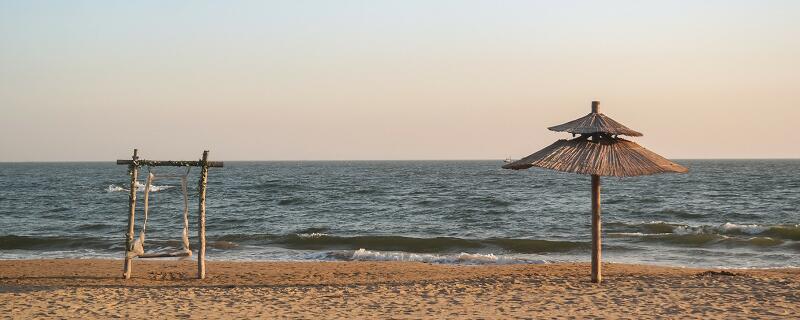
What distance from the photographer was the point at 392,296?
11.8 meters

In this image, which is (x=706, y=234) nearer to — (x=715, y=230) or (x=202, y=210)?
(x=715, y=230)

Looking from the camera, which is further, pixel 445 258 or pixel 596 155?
pixel 445 258

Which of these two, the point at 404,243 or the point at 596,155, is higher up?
the point at 596,155

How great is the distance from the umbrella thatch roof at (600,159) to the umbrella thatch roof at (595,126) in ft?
1.14

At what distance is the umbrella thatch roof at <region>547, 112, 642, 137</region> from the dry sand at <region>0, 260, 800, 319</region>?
2574mm

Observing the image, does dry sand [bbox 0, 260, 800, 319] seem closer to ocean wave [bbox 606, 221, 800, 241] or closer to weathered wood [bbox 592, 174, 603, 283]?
weathered wood [bbox 592, 174, 603, 283]

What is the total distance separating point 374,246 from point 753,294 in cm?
1403

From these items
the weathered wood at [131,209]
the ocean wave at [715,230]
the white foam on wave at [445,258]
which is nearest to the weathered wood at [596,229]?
the white foam on wave at [445,258]

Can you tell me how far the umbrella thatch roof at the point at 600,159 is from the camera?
11.6m

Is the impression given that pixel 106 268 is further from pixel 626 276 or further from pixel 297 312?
pixel 626 276

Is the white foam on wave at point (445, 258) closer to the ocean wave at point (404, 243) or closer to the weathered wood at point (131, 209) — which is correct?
the ocean wave at point (404, 243)

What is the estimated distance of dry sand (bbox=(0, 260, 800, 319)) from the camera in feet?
33.7

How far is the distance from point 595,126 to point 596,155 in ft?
1.57

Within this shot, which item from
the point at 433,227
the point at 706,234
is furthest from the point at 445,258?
the point at 706,234
